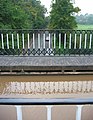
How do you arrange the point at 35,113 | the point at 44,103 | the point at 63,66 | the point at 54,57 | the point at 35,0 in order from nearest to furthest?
the point at 44,103, the point at 35,113, the point at 63,66, the point at 54,57, the point at 35,0

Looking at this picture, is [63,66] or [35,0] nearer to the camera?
[63,66]

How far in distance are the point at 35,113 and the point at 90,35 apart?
3.90 metres

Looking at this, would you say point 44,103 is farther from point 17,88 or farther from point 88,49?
point 88,49

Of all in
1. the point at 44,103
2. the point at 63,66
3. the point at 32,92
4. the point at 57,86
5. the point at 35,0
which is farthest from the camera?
the point at 35,0

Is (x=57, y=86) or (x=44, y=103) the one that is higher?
(x=44, y=103)

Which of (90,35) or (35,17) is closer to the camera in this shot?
(90,35)

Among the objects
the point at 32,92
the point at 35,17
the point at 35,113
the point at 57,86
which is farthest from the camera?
the point at 35,17

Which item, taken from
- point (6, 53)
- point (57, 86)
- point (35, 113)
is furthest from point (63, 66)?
point (35, 113)

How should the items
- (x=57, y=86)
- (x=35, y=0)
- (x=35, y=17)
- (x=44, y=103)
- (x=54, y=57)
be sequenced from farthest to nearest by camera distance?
(x=35, y=0), (x=35, y=17), (x=54, y=57), (x=57, y=86), (x=44, y=103)

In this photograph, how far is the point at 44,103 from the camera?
1089 mm

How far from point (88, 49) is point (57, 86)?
6.32 feet

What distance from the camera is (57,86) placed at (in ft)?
13.1

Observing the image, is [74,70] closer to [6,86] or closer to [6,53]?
[6,86]

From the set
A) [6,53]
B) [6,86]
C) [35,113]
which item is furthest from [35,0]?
[35,113]
